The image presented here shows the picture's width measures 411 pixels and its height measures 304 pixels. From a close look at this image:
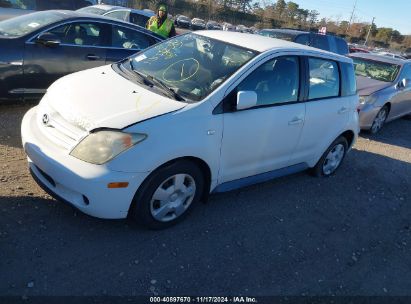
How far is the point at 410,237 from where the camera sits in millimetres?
4344

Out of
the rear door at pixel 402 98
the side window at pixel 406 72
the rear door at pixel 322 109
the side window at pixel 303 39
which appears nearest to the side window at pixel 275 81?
the rear door at pixel 322 109

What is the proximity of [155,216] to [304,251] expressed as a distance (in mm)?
1469

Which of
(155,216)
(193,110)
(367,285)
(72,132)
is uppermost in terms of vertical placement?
(193,110)

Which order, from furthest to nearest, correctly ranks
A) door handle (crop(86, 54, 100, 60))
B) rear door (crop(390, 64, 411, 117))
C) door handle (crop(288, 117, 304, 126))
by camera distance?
rear door (crop(390, 64, 411, 117)) < door handle (crop(86, 54, 100, 60)) < door handle (crop(288, 117, 304, 126))

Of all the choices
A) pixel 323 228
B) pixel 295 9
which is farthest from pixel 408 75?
pixel 295 9

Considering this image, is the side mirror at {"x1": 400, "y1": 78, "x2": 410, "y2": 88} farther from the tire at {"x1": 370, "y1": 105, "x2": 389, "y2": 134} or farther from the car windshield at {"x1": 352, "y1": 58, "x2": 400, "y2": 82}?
the tire at {"x1": 370, "y1": 105, "x2": 389, "y2": 134}

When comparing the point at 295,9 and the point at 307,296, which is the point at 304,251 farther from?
the point at 295,9

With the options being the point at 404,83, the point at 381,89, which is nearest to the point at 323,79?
the point at 381,89

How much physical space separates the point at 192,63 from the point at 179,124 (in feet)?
3.41

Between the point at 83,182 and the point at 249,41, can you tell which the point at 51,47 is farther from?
the point at 83,182

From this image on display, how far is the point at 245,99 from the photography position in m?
3.48

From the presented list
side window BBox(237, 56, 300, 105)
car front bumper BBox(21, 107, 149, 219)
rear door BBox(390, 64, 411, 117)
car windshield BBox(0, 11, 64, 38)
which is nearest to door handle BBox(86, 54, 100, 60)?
car windshield BBox(0, 11, 64, 38)

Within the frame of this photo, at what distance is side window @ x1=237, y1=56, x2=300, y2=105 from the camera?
12.4 ft

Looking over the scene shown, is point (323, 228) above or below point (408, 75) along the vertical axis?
below
